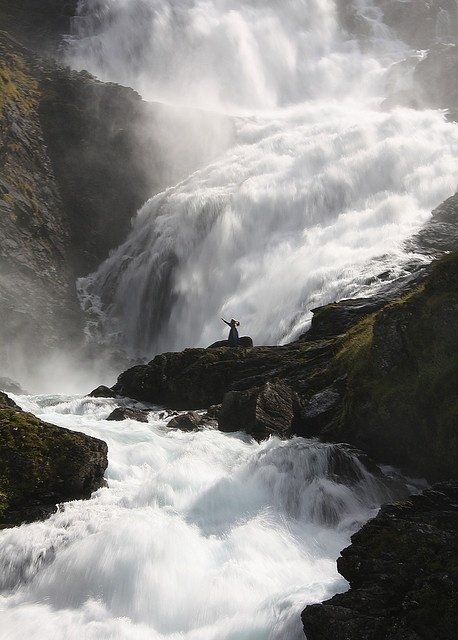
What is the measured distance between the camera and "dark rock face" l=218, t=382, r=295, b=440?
766 inches

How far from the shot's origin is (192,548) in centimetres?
1246

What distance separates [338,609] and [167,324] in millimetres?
45517

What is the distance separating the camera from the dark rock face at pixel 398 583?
302 inches

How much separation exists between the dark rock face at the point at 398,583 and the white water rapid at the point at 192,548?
4.18 ft

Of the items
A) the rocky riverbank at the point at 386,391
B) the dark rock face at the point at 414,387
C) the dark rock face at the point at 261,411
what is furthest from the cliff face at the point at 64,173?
the dark rock face at the point at 414,387

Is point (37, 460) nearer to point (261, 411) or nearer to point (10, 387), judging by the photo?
point (261, 411)

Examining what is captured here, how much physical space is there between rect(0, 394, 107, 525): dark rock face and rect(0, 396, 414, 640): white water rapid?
411 millimetres

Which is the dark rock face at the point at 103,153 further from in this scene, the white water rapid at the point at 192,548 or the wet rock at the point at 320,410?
the white water rapid at the point at 192,548

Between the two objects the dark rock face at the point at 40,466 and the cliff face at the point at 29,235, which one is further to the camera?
the cliff face at the point at 29,235

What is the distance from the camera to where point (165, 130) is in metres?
79.4

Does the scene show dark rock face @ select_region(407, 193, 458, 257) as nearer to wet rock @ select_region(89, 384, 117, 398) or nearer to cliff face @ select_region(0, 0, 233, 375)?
wet rock @ select_region(89, 384, 117, 398)

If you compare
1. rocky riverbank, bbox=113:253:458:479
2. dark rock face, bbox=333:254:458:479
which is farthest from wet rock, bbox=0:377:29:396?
dark rock face, bbox=333:254:458:479

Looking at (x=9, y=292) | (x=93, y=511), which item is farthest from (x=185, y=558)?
(x=9, y=292)

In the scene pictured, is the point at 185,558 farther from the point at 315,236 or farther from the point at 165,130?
the point at 165,130
